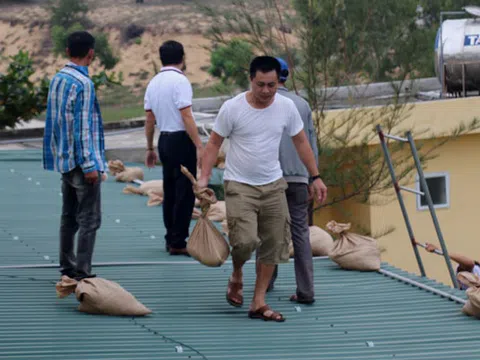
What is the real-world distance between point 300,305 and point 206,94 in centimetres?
4241

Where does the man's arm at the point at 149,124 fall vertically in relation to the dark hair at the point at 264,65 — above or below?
below

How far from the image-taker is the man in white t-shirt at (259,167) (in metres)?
6.63

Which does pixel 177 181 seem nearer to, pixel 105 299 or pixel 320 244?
pixel 320 244

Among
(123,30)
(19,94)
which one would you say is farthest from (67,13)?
(19,94)

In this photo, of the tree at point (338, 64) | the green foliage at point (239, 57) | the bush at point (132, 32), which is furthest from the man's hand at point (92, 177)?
the bush at point (132, 32)

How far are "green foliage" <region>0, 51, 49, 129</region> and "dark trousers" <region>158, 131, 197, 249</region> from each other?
33.8 feet

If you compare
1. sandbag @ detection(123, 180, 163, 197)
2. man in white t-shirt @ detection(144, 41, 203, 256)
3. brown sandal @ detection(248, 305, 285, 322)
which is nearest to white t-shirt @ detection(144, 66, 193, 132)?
man in white t-shirt @ detection(144, 41, 203, 256)

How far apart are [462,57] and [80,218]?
12430 millimetres

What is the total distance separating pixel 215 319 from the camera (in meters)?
→ 6.91

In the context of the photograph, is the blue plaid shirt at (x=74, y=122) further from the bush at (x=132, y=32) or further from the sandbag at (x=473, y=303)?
the bush at (x=132, y=32)

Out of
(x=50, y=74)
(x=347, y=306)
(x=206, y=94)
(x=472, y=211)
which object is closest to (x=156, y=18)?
(x=50, y=74)

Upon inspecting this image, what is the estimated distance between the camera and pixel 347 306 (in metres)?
7.39

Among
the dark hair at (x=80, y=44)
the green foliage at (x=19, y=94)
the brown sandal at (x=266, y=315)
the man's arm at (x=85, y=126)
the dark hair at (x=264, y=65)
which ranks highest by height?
the dark hair at (x=80, y=44)

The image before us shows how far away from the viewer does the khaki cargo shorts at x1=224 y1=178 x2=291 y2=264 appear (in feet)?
22.0
